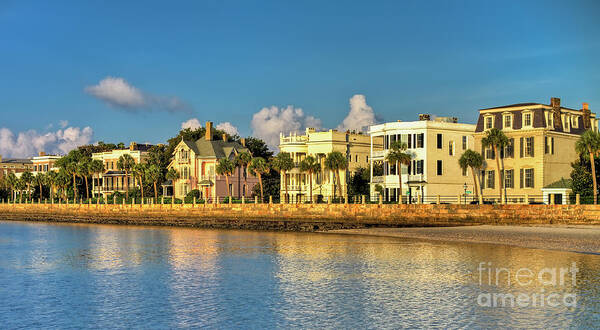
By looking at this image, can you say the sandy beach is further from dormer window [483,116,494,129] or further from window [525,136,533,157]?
dormer window [483,116,494,129]

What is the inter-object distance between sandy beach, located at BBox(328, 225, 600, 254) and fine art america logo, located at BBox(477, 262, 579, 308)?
28.4 ft

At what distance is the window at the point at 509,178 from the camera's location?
2734 inches

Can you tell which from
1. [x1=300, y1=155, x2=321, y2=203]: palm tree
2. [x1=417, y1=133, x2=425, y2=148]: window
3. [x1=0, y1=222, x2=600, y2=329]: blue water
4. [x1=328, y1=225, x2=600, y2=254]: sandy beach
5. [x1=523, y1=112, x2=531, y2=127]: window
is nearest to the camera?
[x1=0, y1=222, x2=600, y2=329]: blue water

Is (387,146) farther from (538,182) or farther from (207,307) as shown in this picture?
(207,307)

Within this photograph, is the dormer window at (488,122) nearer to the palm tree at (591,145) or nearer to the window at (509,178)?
the window at (509,178)

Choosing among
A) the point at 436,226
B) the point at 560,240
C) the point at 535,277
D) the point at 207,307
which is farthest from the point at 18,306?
the point at 436,226

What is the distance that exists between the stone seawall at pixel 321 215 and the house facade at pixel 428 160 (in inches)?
388

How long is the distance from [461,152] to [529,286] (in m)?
50.7

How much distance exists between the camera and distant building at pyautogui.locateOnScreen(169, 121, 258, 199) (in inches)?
4279

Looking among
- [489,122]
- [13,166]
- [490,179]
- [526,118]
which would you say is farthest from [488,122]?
[13,166]

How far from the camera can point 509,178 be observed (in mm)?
69625

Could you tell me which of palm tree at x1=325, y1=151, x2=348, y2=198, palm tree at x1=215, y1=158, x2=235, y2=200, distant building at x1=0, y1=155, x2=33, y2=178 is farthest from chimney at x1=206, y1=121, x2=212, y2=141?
distant building at x1=0, y1=155, x2=33, y2=178

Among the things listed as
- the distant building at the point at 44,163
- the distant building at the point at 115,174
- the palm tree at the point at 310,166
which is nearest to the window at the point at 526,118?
the palm tree at the point at 310,166

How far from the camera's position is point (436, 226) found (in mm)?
62344
